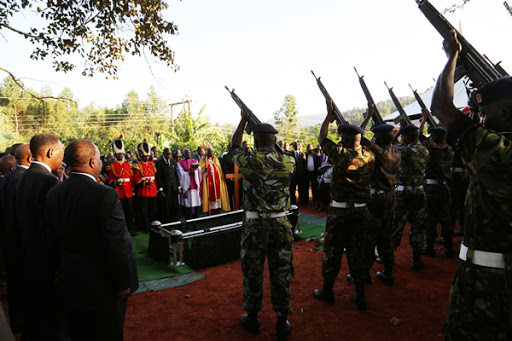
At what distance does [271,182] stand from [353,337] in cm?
185

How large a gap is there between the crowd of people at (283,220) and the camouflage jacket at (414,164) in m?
0.02

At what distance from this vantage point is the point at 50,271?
9.36 ft

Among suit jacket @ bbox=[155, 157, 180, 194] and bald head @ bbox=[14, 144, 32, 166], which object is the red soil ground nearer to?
bald head @ bbox=[14, 144, 32, 166]

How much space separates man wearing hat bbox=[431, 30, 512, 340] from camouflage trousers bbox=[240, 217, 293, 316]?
1.75 metres

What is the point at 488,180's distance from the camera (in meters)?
1.70

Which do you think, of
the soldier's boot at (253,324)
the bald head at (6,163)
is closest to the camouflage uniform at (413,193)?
the soldier's boot at (253,324)

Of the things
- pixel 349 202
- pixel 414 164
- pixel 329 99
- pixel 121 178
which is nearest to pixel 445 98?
pixel 349 202

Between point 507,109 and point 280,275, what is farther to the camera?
point 280,275

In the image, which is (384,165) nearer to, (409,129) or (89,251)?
(409,129)

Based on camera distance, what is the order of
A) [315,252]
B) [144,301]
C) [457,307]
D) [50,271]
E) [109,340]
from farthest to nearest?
[315,252]
[144,301]
[50,271]
[109,340]
[457,307]

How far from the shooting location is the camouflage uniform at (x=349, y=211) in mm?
3783

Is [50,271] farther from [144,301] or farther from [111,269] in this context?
[144,301]

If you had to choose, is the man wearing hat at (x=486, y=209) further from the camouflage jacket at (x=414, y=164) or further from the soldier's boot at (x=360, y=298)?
the camouflage jacket at (x=414, y=164)

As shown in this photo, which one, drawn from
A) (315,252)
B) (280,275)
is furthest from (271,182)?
(315,252)
